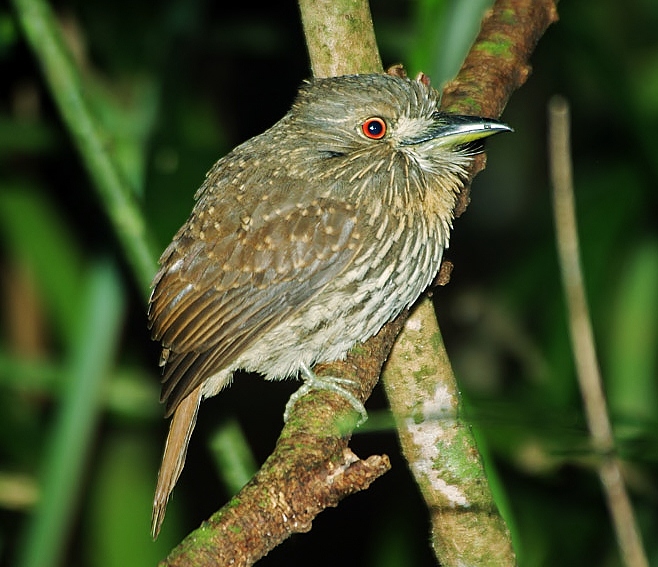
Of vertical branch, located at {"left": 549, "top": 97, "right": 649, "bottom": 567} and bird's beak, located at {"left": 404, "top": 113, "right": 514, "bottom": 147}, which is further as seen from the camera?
bird's beak, located at {"left": 404, "top": 113, "right": 514, "bottom": 147}

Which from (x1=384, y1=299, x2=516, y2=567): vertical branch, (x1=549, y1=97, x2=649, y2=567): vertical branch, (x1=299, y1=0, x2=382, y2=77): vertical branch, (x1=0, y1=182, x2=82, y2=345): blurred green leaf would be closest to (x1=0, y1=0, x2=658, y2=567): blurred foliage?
(x1=0, y1=182, x2=82, y2=345): blurred green leaf

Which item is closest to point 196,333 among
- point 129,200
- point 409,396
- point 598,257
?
point 129,200

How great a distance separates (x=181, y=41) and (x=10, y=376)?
1266 millimetres

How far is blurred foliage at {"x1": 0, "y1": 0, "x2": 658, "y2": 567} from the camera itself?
304cm

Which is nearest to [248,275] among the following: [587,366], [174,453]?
[174,453]

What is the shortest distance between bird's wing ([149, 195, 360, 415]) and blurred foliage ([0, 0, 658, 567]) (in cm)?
22

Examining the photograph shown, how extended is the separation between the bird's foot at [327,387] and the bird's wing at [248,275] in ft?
0.59

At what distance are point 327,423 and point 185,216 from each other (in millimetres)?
930

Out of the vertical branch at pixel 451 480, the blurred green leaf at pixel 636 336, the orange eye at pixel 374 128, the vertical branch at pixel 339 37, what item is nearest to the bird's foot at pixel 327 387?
the vertical branch at pixel 451 480

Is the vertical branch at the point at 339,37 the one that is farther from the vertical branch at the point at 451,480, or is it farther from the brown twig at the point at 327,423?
the vertical branch at the point at 451,480

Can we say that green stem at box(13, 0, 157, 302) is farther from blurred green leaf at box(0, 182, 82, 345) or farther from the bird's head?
blurred green leaf at box(0, 182, 82, 345)

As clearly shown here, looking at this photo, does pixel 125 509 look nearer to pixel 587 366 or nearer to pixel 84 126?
pixel 84 126

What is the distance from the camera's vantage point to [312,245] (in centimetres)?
254

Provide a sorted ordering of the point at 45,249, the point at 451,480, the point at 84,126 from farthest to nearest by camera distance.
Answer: the point at 45,249 < the point at 84,126 < the point at 451,480
